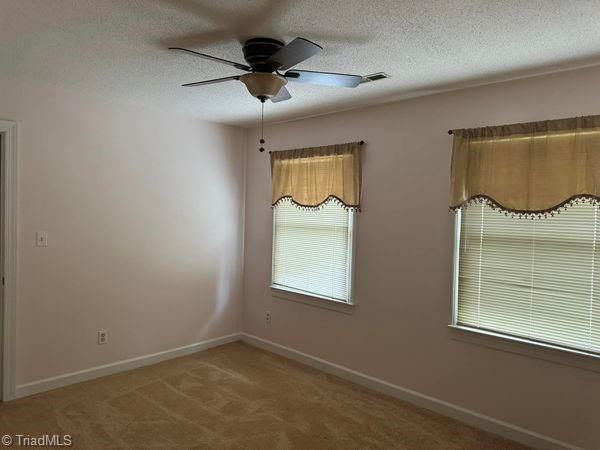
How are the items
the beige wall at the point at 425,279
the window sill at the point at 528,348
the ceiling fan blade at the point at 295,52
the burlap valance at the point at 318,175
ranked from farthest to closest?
the burlap valance at the point at 318,175
the beige wall at the point at 425,279
the window sill at the point at 528,348
the ceiling fan blade at the point at 295,52

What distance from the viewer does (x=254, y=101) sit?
11.6ft

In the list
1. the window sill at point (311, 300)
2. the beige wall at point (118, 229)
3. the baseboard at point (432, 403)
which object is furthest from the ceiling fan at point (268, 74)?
the baseboard at point (432, 403)

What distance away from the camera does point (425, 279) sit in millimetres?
3236

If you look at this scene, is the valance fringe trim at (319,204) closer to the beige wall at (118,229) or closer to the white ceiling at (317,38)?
the beige wall at (118,229)

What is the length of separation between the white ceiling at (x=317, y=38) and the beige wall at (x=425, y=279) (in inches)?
8.0

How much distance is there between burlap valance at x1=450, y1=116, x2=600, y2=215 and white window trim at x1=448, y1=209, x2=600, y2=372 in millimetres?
294

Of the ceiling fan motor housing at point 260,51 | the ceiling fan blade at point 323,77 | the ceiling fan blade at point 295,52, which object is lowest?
the ceiling fan blade at point 323,77

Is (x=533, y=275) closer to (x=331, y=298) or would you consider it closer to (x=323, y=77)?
(x=331, y=298)

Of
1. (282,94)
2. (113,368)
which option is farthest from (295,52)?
(113,368)

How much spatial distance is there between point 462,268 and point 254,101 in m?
2.14

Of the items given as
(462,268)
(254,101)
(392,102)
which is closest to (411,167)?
(392,102)

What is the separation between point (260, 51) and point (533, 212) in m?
1.95

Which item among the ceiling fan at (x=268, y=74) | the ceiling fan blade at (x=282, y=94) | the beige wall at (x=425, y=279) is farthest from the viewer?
the beige wall at (x=425, y=279)

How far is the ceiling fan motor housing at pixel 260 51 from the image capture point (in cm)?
220
